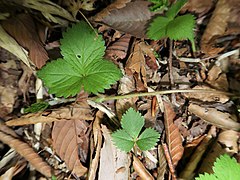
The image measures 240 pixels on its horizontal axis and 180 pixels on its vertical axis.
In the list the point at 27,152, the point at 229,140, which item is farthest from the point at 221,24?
the point at 27,152

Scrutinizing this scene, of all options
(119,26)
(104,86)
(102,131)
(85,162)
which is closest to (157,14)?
(119,26)

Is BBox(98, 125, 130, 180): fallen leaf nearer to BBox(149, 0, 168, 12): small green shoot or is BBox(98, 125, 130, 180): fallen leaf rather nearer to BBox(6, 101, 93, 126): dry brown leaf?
BBox(6, 101, 93, 126): dry brown leaf

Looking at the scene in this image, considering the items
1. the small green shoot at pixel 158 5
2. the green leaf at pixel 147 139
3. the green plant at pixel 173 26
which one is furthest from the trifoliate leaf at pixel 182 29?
the green leaf at pixel 147 139

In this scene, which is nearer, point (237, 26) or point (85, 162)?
point (85, 162)

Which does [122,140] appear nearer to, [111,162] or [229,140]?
[111,162]

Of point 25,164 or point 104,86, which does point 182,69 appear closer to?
point 104,86

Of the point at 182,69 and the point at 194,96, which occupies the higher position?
the point at 182,69
